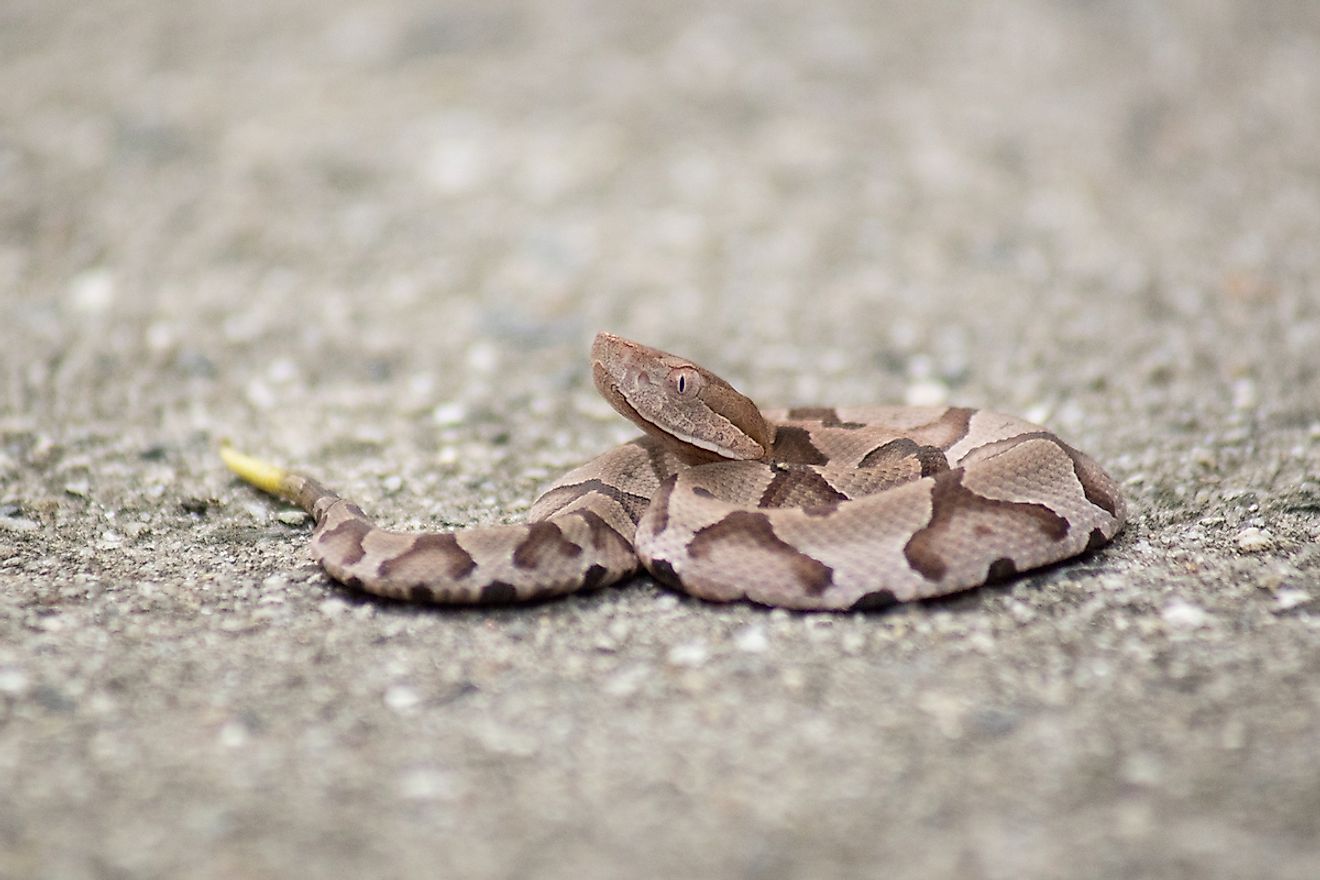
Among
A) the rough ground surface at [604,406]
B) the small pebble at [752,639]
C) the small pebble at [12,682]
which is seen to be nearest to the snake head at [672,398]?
the rough ground surface at [604,406]

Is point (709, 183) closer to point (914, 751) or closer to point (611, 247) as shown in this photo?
point (611, 247)

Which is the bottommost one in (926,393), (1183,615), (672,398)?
(1183,615)

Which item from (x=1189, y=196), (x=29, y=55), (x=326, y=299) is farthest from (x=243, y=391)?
(x=1189, y=196)

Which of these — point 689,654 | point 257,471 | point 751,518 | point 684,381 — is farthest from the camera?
point 257,471

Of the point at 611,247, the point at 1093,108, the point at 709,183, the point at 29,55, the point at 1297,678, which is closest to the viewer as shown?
the point at 1297,678

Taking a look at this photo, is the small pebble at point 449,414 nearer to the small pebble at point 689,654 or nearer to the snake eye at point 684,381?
the snake eye at point 684,381

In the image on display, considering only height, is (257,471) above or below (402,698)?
above

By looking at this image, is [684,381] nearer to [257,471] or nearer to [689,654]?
[689,654]

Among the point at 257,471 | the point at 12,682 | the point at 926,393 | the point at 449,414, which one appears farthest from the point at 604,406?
the point at 12,682
